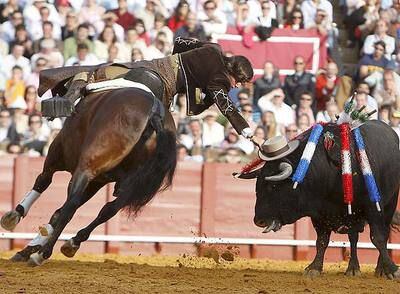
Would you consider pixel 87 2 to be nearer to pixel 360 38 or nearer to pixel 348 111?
pixel 360 38

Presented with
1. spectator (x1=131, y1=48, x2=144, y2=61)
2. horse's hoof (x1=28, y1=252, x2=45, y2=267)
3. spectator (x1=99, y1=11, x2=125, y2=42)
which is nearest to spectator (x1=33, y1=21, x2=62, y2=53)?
spectator (x1=99, y1=11, x2=125, y2=42)

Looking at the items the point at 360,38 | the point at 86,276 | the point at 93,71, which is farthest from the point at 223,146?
the point at 86,276

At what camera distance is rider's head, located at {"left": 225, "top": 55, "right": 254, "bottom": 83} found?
331 inches

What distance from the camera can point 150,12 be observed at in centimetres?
1329

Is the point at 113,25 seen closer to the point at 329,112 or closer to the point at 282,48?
the point at 282,48

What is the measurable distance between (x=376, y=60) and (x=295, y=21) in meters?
1.09

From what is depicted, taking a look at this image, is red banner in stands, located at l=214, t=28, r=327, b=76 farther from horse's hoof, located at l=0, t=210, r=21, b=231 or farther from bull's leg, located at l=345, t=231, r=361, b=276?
Result: horse's hoof, located at l=0, t=210, r=21, b=231

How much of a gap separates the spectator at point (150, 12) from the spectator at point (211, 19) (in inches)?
17.9

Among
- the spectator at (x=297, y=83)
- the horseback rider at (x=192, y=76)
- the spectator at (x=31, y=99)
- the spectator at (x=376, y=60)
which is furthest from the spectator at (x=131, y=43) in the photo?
the horseback rider at (x=192, y=76)

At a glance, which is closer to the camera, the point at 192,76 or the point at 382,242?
the point at 192,76

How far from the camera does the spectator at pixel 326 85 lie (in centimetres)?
1316

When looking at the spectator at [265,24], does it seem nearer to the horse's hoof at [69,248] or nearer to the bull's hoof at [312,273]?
the bull's hoof at [312,273]

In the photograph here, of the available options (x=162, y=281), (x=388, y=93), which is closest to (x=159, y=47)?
(x=388, y=93)

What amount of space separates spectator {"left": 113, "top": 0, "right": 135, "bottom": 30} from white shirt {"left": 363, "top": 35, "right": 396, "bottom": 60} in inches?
114
